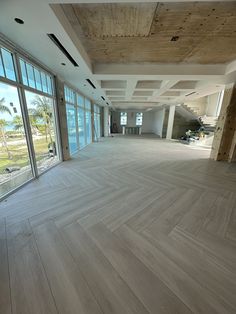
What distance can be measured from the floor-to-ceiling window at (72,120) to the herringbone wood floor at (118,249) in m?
3.25

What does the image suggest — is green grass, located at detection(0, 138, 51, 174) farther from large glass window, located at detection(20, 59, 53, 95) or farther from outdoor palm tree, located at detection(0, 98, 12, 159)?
large glass window, located at detection(20, 59, 53, 95)

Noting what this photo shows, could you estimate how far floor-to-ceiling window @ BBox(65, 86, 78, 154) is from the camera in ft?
19.2

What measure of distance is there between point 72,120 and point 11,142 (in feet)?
A: 11.7

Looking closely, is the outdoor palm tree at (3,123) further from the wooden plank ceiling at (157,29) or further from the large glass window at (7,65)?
the wooden plank ceiling at (157,29)

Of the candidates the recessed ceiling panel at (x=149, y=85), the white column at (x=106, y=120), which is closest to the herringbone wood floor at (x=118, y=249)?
the recessed ceiling panel at (x=149, y=85)

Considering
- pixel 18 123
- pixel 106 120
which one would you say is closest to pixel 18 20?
pixel 18 123

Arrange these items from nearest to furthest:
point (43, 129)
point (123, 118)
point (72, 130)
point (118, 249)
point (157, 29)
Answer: point (118, 249) → point (157, 29) → point (43, 129) → point (72, 130) → point (123, 118)

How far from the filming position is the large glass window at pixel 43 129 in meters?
3.57

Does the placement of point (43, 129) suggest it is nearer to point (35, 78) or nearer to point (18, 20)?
point (35, 78)

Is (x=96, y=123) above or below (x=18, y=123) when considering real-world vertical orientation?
below

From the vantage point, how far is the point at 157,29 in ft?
7.75

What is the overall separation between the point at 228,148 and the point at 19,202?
702 centimetres

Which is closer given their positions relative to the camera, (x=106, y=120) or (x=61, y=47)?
(x=61, y=47)

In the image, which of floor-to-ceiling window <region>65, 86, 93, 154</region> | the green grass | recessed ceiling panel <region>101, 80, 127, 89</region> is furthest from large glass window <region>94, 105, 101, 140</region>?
the green grass
